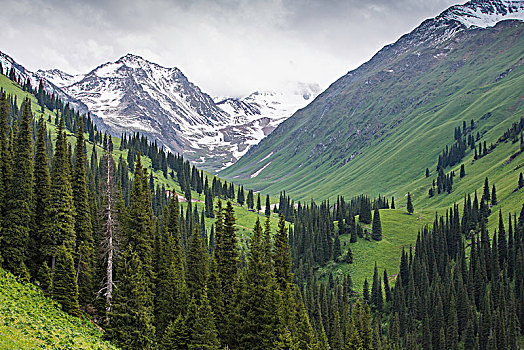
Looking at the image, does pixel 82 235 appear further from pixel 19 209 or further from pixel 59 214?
pixel 19 209

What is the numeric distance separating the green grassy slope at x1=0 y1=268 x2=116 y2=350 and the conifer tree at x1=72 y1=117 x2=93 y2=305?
793cm

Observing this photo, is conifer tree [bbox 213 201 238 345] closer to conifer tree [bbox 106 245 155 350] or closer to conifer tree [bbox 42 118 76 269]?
conifer tree [bbox 106 245 155 350]

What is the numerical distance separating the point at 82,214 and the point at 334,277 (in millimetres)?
116912

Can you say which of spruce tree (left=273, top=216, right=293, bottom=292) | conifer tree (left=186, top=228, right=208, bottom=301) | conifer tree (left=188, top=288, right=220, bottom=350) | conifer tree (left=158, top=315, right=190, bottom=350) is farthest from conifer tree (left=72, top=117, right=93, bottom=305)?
spruce tree (left=273, top=216, right=293, bottom=292)

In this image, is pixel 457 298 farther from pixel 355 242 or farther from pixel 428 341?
pixel 355 242

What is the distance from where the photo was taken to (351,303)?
140 meters

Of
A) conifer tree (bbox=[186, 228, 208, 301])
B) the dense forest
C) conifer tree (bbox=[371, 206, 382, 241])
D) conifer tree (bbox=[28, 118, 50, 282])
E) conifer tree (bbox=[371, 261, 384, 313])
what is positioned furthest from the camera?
conifer tree (bbox=[371, 206, 382, 241])

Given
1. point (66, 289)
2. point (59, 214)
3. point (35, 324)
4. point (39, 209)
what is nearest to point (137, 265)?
point (66, 289)

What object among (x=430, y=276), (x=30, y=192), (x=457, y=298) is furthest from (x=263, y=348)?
(x=430, y=276)

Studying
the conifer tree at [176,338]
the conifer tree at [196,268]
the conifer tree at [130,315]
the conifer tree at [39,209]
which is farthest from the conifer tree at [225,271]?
the conifer tree at [39,209]

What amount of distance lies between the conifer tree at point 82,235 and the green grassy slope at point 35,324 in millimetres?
7930

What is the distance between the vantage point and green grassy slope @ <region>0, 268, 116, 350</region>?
103ft

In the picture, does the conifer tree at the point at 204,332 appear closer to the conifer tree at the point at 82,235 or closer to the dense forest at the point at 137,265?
the dense forest at the point at 137,265

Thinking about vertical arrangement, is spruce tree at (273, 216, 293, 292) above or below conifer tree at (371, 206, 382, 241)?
above
